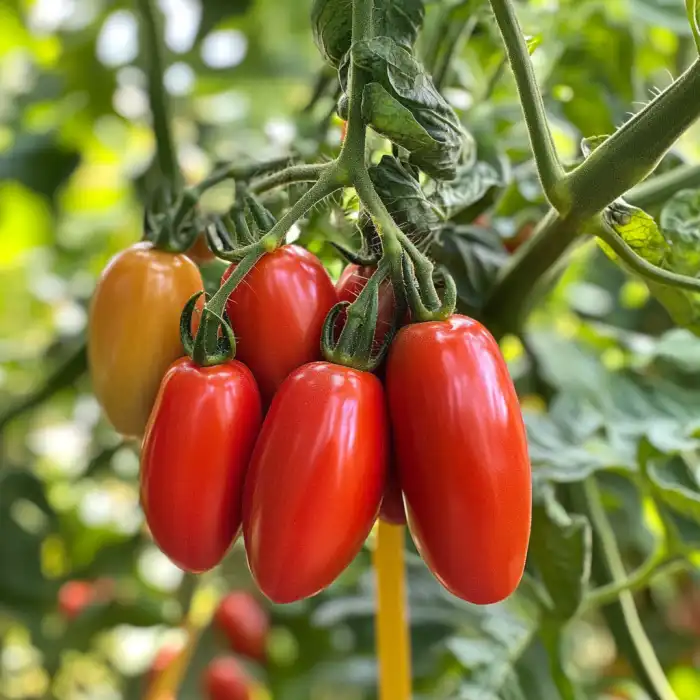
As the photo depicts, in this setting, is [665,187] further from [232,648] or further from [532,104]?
[232,648]

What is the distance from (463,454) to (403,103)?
0.52 feet

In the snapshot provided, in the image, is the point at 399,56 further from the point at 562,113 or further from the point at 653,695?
the point at 653,695

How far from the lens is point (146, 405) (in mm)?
455

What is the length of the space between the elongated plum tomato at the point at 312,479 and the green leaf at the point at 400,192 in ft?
0.28

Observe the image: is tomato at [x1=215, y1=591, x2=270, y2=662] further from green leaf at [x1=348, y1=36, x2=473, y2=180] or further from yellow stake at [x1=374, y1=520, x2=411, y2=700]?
green leaf at [x1=348, y1=36, x2=473, y2=180]

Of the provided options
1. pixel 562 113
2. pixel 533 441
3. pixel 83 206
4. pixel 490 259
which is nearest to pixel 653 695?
pixel 533 441

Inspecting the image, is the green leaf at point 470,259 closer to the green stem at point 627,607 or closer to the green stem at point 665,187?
the green stem at point 665,187

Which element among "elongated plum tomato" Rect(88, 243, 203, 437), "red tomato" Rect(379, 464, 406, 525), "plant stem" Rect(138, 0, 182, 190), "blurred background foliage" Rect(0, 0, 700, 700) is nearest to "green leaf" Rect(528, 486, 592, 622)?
"blurred background foliage" Rect(0, 0, 700, 700)

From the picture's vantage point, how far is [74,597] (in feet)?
3.43

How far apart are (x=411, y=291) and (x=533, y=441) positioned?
30cm

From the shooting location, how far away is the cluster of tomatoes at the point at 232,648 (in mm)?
1003

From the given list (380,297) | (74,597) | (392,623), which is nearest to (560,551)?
(392,623)

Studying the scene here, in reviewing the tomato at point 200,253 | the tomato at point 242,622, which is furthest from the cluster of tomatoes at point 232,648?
the tomato at point 200,253

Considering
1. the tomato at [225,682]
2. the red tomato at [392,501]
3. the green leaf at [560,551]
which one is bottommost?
the tomato at [225,682]
